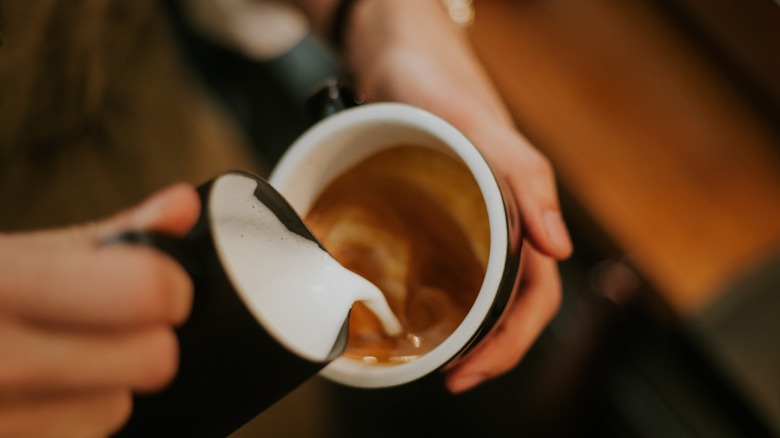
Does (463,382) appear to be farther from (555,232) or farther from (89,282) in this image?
(89,282)

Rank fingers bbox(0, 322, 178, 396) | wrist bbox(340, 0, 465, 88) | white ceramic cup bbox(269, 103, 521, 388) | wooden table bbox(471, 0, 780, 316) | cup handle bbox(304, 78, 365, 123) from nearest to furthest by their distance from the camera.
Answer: fingers bbox(0, 322, 178, 396) < white ceramic cup bbox(269, 103, 521, 388) < cup handle bbox(304, 78, 365, 123) < wrist bbox(340, 0, 465, 88) < wooden table bbox(471, 0, 780, 316)

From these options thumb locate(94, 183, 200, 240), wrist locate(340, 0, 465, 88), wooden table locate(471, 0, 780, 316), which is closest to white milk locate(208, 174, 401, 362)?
thumb locate(94, 183, 200, 240)

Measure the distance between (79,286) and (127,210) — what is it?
0.09 meters

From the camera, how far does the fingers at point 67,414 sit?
261 mm

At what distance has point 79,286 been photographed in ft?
0.85

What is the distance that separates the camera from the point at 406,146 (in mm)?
519

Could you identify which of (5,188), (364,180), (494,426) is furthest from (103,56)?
(494,426)

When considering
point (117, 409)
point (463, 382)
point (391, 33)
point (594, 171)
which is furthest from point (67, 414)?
point (594, 171)

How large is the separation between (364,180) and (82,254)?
31cm

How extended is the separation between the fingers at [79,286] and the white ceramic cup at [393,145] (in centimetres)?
20

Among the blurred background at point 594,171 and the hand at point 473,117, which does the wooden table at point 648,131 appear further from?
the hand at point 473,117

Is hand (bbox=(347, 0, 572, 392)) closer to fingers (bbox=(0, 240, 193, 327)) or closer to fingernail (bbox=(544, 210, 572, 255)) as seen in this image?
fingernail (bbox=(544, 210, 572, 255))

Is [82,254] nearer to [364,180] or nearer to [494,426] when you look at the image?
[364,180]

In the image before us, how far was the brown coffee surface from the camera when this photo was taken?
502 mm
